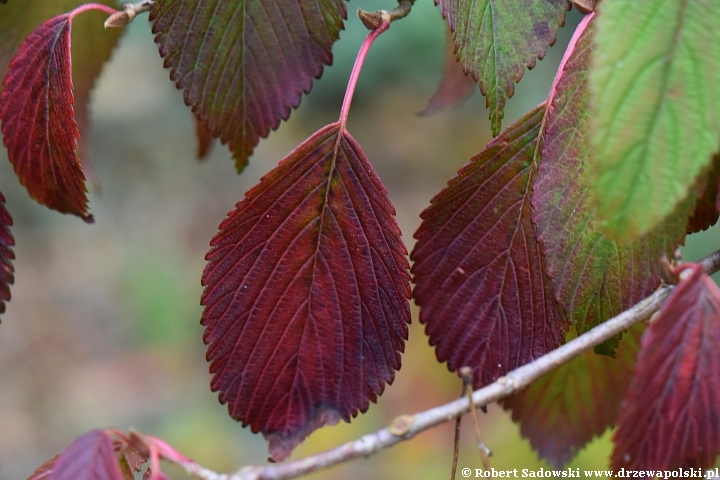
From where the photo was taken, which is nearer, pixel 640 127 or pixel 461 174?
pixel 640 127

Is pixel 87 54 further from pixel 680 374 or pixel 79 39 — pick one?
pixel 680 374

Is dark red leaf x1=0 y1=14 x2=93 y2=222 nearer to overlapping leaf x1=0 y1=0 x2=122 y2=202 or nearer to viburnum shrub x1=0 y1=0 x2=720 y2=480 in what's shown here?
viburnum shrub x1=0 y1=0 x2=720 y2=480

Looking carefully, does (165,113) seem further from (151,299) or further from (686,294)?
(686,294)

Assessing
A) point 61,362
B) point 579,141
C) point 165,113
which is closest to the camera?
point 579,141

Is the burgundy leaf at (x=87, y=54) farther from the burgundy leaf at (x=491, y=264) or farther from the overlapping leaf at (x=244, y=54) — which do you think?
the burgundy leaf at (x=491, y=264)

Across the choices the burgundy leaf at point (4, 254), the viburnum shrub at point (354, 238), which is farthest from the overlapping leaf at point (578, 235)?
the burgundy leaf at point (4, 254)

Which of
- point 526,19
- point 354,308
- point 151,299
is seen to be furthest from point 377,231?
point 151,299

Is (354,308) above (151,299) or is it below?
above
